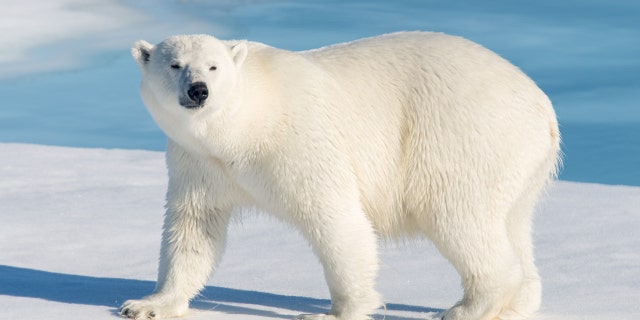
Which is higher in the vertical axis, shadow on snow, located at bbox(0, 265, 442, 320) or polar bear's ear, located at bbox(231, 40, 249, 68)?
polar bear's ear, located at bbox(231, 40, 249, 68)

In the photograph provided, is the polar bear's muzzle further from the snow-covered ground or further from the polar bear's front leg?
the snow-covered ground

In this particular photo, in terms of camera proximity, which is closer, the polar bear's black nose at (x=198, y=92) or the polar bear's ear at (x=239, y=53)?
the polar bear's black nose at (x=198, y=92)

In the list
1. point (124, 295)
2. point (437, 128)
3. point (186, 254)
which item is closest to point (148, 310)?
point (186, 254)

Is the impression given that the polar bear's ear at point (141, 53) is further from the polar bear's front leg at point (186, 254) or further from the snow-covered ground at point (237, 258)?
the snow-covered ground at point (237, 258)

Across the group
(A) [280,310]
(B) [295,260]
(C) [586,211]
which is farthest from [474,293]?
(C) [586,211]

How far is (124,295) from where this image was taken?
18.9 feet

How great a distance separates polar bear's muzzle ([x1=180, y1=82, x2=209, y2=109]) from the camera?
4684 millimetres

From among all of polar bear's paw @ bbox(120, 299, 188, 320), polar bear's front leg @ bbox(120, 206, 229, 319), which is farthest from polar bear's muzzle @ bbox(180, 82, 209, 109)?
polar bear's paw @ bbox(120, 299, 188, 320)

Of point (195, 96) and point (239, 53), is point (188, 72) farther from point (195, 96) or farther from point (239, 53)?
point (239, 53)

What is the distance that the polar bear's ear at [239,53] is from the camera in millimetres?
4953

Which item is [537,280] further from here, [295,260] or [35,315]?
[35,315]

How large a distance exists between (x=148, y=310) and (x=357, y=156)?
3.72ft

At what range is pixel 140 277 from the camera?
21.0 feet

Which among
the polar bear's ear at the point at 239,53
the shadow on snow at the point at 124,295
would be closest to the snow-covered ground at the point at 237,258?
the shadow on snow at the point at 124,295
